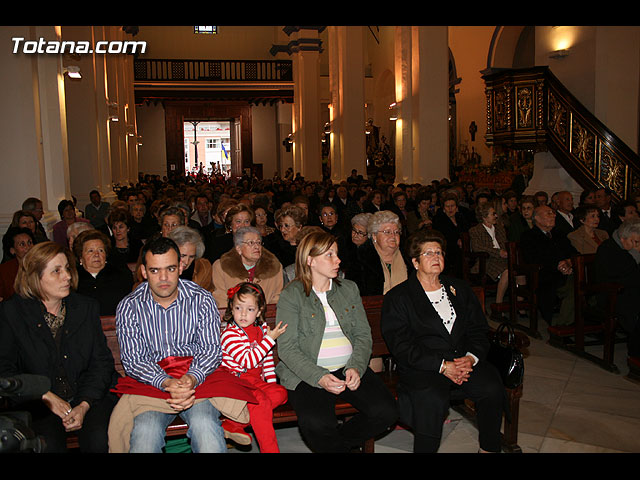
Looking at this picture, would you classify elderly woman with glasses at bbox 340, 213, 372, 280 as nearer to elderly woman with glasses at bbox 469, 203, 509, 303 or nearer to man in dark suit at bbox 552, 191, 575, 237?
elderly woman with glasses at bbox 469, 203, 509, 303

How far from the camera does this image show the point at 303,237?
15.2ft

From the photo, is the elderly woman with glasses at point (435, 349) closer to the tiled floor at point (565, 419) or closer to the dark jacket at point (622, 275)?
the tiled floor at point (565, 419)

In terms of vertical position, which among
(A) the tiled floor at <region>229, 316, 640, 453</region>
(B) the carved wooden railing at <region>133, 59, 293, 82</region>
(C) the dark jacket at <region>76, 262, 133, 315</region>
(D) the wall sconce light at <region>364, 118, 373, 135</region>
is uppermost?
(B) the carved wooden railing at <region>133, 59, 293, 82</region>

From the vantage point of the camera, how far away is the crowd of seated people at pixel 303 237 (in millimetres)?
4918

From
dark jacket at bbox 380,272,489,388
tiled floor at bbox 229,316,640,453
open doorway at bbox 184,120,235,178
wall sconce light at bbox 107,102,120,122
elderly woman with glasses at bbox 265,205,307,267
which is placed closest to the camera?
dark jacket at bbox 380,272,489,388

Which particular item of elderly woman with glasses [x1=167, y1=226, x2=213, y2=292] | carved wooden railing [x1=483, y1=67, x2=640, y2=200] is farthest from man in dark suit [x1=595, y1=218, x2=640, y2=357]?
carved wooden railing [x1=483, y1=67, x2=640, y2=200]

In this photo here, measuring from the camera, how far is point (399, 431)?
4.63 meters

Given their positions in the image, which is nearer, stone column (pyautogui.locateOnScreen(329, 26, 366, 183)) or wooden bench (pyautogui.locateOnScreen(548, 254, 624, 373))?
wooden bench (pyautogui.locateOnScreen(548, 254, 624, 373))

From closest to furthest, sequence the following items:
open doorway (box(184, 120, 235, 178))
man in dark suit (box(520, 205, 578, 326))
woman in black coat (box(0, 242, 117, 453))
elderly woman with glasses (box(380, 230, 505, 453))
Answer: woman in black coat (box(0, 242, 117, 453)), elderly woman with glasses (box(380, 230, 505, 453)), man in dark suit (box(520, 205, 578, 326)), open doorway (box(184, 120, 235, 178))

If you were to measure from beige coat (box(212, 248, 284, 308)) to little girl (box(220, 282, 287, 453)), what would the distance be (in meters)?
0.83

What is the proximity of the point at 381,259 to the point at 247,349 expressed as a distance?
1.72 m

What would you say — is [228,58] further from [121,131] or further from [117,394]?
[117,394]

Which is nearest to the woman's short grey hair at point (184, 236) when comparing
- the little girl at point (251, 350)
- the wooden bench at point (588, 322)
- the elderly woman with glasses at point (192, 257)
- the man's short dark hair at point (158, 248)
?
the elderly woman with glasses at point (192, 257)

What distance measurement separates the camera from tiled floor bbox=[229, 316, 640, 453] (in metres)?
4.33
